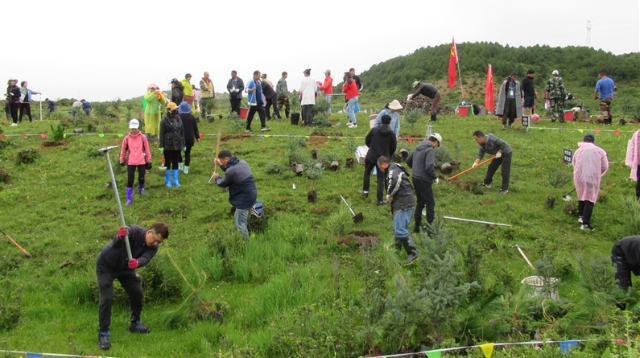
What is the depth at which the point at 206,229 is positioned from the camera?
10359 millimetres

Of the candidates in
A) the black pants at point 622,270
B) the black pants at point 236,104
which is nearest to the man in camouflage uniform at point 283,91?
the black pants at point 236,104

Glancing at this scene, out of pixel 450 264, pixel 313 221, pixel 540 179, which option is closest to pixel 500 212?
pixel 540 179

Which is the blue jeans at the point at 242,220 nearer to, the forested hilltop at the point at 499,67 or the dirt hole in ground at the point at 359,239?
the dirt hole in ground at the point at 359,239

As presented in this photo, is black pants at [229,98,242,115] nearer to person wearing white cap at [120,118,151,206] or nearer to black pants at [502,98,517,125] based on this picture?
person wearing white cap at [120,118,151,206]

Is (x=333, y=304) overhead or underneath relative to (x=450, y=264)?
underneath

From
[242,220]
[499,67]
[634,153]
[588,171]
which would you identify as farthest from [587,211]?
[499,67]

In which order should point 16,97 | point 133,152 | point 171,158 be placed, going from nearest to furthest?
point 133,152
point 171,158
point 16,97

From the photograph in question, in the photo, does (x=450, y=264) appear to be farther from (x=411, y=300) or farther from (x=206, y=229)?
(x=206, y=229)

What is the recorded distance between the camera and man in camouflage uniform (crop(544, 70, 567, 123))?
19.1 meters

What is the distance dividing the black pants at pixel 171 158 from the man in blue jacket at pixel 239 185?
3339mm

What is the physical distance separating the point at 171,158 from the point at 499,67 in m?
28.3

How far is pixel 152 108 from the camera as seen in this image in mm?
14453

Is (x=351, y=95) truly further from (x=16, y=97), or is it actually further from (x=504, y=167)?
(x=16, y=97)

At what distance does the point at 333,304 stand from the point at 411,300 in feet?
3.79
